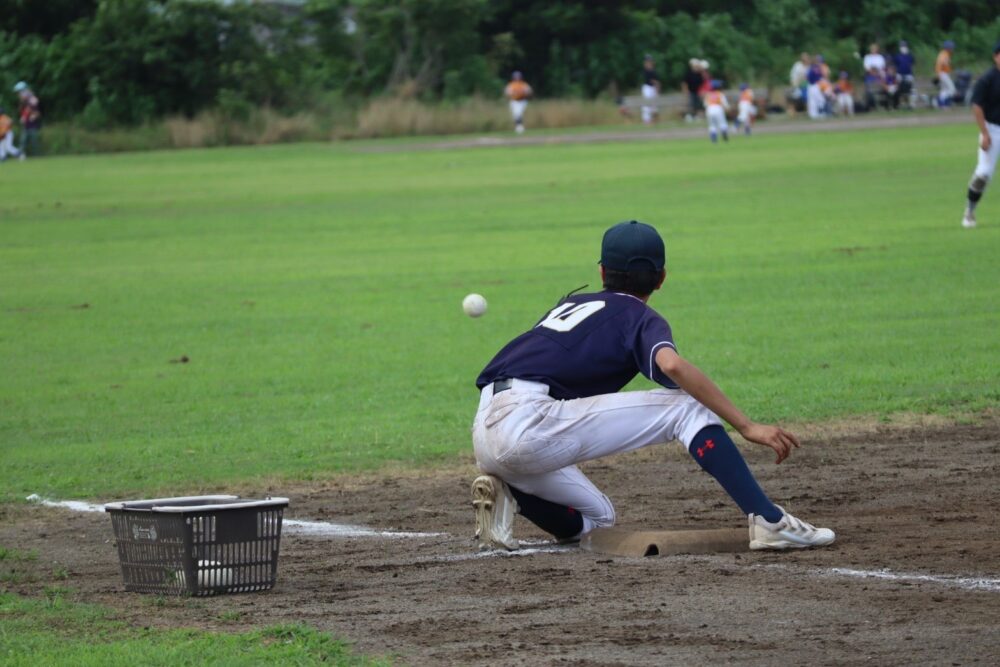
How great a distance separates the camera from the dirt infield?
5359 millimetres

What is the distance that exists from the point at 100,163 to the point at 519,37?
90.1 feet

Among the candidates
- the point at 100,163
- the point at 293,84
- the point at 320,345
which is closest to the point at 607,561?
the point at 320,345

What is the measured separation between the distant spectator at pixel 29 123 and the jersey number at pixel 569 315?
4719 centimetres

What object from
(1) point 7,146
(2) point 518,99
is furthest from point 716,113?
(1) point 7,146

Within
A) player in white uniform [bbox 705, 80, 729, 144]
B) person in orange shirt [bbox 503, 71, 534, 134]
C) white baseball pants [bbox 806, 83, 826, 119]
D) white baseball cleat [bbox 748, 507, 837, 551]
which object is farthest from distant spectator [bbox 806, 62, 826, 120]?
white baseball cleat [bbox 748, 507, 837, 551]

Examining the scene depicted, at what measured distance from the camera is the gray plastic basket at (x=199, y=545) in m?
6.29

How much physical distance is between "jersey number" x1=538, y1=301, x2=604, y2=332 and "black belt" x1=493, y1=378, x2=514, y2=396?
0.95 feet

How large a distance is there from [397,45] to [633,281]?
57781 mm

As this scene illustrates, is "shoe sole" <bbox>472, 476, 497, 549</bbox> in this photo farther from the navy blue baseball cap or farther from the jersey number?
the navy blue baseball cap

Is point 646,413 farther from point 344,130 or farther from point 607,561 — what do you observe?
point 344,130

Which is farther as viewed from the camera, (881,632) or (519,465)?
(519,465)

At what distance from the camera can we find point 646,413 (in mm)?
6859

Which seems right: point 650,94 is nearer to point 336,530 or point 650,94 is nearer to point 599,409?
point 336,530

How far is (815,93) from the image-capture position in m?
51.8
